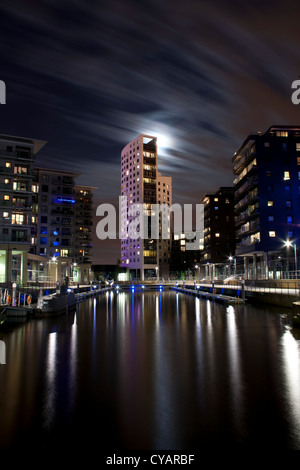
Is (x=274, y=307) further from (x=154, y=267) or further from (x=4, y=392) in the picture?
(x=154, y=267)

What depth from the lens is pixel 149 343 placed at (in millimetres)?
20156

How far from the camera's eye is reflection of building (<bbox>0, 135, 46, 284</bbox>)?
61.5 meters

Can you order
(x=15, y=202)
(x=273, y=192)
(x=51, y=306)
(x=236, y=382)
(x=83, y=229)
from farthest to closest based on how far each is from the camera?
(x=83, y=229) < (x=273, y=192) < (x=15, y=202) < (x=51, y=306) < (x=236, y=382)

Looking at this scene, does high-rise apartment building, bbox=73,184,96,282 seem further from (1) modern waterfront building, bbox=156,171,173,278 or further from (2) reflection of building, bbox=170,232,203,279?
(2) reflection of building, bbox=170,232,203,279

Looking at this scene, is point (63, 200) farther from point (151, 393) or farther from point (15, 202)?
point (151, 393)

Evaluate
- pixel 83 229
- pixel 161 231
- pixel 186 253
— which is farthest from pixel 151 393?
pixel 186 253

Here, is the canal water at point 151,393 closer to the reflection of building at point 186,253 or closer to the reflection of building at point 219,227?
the reflection of building at point 219,227

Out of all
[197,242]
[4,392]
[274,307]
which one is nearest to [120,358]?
[4,392]

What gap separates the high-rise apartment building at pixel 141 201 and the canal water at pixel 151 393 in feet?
430

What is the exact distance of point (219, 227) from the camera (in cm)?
13750

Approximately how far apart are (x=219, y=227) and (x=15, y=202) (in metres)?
89.1

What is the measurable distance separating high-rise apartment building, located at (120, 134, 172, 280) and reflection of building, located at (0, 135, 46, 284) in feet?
283

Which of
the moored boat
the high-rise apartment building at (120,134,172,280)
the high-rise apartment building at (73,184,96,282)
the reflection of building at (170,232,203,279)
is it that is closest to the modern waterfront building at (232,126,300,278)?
the moored boat

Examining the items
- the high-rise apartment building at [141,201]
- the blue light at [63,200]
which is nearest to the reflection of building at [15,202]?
the blue light at [63,200]
